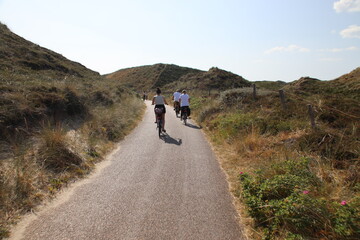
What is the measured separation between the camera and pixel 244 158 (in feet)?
20.9

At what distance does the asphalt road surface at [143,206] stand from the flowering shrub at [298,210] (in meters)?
0.49

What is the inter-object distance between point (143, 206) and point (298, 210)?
2.52 meters

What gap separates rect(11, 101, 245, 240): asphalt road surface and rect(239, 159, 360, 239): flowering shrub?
0.49 m

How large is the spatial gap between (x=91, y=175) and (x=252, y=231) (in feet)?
12.7

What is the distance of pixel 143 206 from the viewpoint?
12.8 feet

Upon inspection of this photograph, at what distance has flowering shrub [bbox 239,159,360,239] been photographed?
273 cm

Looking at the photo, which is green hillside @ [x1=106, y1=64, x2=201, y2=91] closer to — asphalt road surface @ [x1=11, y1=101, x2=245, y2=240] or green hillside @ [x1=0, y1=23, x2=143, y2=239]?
green hillside @ [x1=0, y1=23, x2=143, y2=239]

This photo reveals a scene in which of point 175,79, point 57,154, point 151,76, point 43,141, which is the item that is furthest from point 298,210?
point 151,76

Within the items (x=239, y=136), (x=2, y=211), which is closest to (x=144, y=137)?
(x=239, y=136)

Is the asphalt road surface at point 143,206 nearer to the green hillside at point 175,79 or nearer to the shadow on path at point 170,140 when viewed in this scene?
the shadow on path at point 170,140

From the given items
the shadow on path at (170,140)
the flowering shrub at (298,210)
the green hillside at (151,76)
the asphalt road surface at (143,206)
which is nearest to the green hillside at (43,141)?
the asphalt road surface at (143,206)

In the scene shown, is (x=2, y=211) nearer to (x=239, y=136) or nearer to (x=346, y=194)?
(x=346, y=194)

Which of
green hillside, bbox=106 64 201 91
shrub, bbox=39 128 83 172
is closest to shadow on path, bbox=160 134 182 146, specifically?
shrub, bbox=39 128 83 172

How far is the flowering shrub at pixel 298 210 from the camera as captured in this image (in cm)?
273
